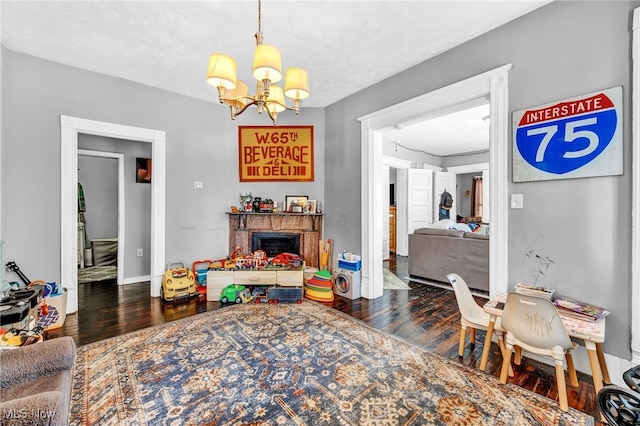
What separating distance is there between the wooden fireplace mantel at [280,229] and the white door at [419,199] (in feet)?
10.2

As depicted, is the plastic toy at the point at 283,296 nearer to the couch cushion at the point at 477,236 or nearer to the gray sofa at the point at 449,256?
the gray sofa at the point at 449,256

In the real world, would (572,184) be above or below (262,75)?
below

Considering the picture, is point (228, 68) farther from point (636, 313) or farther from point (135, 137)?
point (636, 313)

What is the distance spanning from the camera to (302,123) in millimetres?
4180

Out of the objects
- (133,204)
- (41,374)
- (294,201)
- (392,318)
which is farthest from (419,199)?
(41,374)

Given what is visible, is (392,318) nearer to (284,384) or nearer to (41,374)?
(284,384)

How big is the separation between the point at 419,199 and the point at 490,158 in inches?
168

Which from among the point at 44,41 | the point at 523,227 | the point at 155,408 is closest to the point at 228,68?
the point at 155,408

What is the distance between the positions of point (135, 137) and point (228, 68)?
2.43m

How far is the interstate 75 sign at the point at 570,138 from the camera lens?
5.88 feet

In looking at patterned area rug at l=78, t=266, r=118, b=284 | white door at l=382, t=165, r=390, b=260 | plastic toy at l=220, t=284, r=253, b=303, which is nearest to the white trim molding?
white door at l=382, t=165, r=390, b=260

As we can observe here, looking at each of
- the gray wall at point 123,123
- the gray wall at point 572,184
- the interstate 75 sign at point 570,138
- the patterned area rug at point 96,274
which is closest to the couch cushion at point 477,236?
the gray wall at point 572,184

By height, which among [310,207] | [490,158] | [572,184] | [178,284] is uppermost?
[490,158]

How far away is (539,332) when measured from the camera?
5.41 ft
